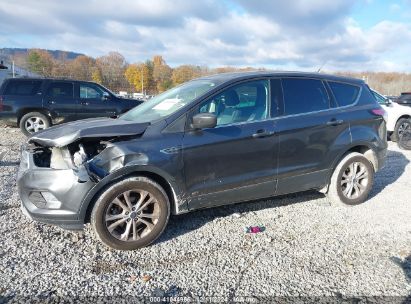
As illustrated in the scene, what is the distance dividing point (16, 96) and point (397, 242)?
1039 cm

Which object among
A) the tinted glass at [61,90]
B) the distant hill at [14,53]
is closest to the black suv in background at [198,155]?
the tinted glass at [61,90]

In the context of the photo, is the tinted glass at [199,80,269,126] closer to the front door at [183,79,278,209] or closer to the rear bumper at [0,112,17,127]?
the front door at [183,79,278,209]

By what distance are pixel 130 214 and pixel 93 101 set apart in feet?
27.8

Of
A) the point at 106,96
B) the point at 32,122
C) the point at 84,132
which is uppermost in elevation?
the point at 106,96

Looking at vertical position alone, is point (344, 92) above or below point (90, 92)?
below

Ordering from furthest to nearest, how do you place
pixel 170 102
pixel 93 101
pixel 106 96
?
pixel 106 96 → pixel 93 101 → pixel 170 102

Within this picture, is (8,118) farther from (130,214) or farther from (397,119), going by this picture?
(397,119)

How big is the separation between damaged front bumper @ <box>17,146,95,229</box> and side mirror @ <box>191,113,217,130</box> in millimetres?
1201

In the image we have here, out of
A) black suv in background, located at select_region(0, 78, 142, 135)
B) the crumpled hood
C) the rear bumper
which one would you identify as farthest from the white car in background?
the rear bumper

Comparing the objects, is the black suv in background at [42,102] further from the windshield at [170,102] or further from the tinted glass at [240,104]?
the tinted glass at [240,104]

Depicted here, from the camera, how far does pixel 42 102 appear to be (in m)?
10.5

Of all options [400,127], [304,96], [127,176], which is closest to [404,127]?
[400,127]

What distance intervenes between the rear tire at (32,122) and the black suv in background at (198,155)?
7.11m

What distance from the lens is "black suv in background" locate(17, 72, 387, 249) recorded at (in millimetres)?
3461
